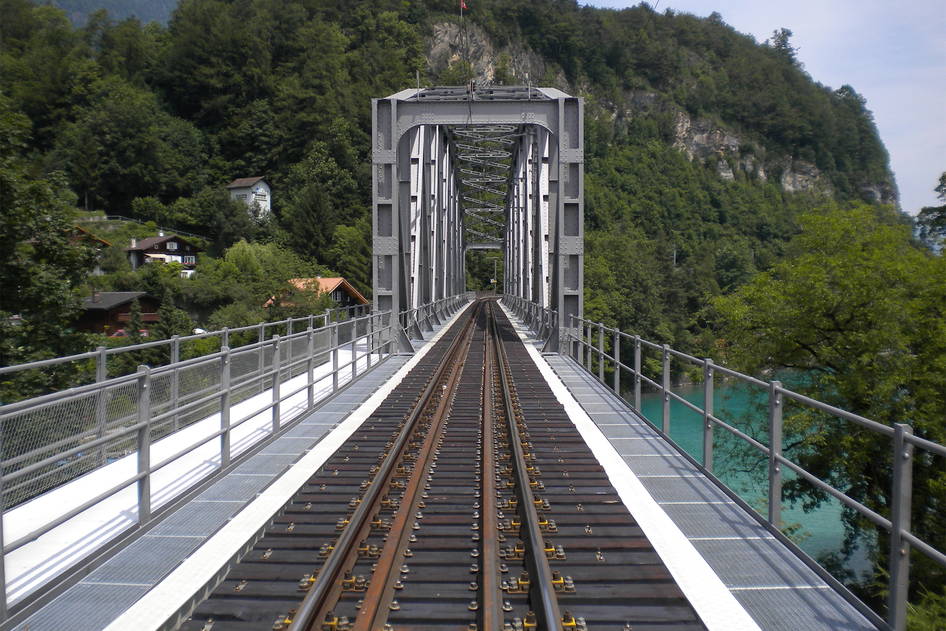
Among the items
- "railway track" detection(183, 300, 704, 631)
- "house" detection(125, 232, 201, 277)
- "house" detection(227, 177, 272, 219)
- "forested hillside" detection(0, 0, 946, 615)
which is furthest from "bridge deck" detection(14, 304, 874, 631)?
"house" detection(227, 177, 272, 219)

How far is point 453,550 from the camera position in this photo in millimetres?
5055

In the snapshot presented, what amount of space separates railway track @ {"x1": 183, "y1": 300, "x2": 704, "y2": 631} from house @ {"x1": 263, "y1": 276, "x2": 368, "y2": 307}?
3353cm

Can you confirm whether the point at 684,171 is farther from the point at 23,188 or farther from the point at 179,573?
the point at 179,573

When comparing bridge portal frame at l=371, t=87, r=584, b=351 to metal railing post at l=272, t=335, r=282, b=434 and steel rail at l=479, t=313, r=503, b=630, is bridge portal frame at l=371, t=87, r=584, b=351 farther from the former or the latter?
metal railing post at l=272, t=335, r=282, b=434

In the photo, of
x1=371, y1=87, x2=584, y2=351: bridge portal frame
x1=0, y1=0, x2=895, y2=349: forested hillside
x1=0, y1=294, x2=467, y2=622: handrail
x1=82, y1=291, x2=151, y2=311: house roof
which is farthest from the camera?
x1=0, y1=0, x2=895, y2=349: forested hillside

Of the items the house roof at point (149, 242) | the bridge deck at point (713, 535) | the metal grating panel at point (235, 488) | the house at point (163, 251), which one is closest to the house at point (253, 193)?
the house at point (163, 251)

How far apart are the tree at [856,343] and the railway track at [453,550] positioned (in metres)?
12.0

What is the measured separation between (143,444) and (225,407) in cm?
152

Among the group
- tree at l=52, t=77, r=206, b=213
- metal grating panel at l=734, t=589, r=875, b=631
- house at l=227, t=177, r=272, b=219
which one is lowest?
metal grating panel at l=734, t=589, r=875, b=631

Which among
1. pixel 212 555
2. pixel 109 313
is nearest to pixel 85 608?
pixel 212 555

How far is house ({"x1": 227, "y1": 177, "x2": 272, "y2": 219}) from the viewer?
265ft

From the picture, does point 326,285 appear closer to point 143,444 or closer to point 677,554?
point 143,444

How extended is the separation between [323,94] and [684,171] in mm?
68123

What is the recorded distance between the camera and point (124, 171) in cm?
8231
